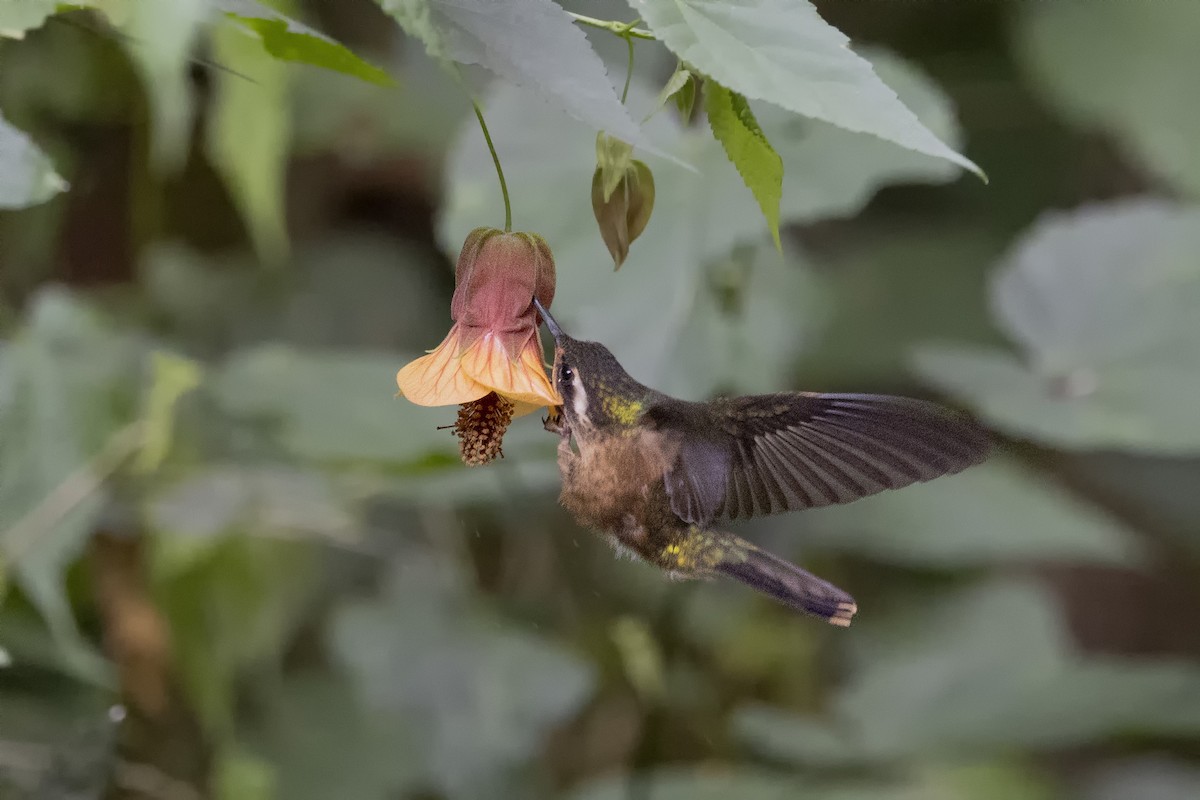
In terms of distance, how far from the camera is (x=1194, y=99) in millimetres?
1388

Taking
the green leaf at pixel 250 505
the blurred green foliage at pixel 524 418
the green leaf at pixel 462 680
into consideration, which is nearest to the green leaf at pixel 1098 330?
the blurred green foliage at pixel 524 418

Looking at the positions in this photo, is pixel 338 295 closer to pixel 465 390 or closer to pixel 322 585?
pixel 322 585

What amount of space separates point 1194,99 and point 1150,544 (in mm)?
897

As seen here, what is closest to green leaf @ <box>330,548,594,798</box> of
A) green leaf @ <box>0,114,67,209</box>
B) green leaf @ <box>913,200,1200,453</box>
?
green leaf @ <box>913,200,1200,453</box>

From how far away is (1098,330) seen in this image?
114 centimetres

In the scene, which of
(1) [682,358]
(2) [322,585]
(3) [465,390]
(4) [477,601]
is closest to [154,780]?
(4) [477,601]

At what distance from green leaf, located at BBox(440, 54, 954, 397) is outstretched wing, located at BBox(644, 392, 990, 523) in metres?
0.24

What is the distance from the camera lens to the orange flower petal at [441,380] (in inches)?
16.4

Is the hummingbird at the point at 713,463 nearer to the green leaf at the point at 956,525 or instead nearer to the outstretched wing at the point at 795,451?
the outstretched wing at the point at 795,451

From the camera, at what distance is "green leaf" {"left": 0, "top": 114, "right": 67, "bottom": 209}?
0.37 m

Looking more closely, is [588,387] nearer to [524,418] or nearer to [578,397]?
[578,397]

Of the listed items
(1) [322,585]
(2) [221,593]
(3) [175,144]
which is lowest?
(2) [221,593]

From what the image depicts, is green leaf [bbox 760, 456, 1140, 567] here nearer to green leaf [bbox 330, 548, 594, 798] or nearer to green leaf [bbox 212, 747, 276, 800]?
green leaf [bbox 330, 548, 594, 798]

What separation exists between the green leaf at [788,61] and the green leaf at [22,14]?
0.20 metres
